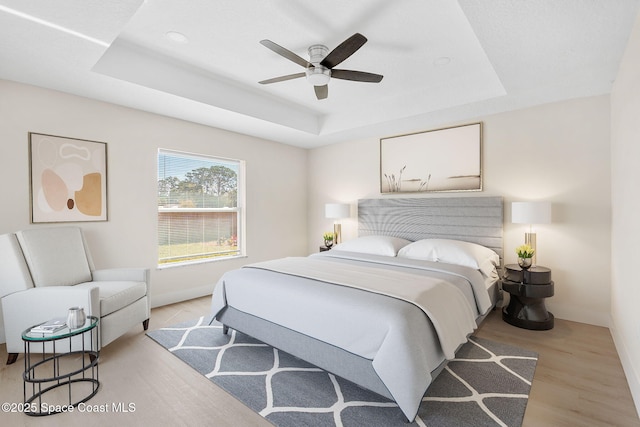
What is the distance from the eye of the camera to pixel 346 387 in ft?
6.90

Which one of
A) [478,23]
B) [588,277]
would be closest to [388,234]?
[588,277]

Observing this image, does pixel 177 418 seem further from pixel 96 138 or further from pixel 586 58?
pixel 586 58

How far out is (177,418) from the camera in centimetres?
179

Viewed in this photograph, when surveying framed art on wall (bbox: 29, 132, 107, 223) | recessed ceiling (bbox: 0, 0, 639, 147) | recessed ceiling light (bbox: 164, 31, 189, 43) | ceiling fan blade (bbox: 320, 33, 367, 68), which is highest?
recessed ceiling light (bbox: 164, 31, 189, 43)

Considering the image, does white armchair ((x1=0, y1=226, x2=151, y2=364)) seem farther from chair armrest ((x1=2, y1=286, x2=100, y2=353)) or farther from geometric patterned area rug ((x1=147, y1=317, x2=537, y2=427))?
geometric patterned area rug ((x1=147, y1=317, x2=537, y2=427))

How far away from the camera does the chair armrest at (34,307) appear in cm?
236

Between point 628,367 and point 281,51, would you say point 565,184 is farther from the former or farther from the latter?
point 281,51

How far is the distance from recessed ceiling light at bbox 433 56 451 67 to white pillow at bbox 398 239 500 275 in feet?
6.21

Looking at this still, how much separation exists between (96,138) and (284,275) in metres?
2.57

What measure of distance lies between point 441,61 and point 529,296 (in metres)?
2.47

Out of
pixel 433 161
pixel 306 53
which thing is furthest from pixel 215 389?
pixel 433 161

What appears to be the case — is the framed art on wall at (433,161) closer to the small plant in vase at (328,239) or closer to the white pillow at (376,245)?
the white pillow at (376,245)

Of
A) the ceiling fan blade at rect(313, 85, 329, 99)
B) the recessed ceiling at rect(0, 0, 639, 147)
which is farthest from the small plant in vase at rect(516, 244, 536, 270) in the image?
the ceiling fan blade at rect(313, 85, 329, 99)

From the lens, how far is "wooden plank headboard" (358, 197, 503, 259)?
365 centimetres
